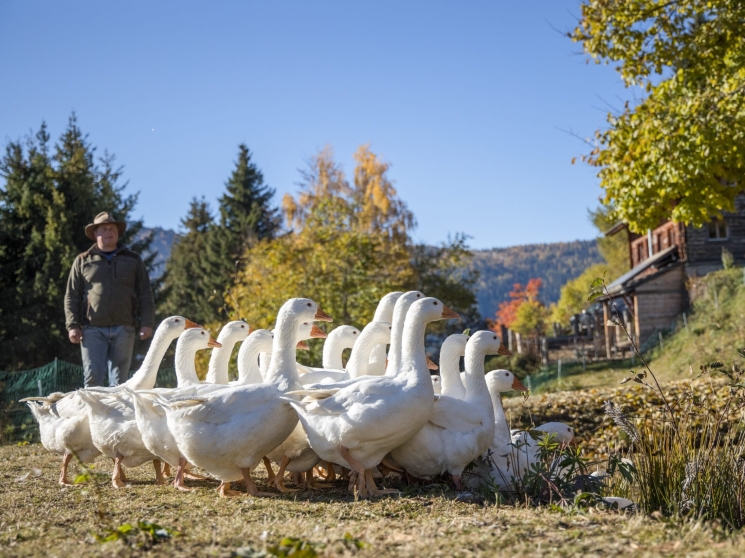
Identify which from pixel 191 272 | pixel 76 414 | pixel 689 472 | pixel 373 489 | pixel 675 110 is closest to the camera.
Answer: pixel 689 472

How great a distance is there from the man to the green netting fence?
3.82 m

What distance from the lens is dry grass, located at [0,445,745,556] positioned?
143 inches

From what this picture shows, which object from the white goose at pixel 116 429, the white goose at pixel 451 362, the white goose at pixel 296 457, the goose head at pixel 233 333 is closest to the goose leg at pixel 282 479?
the white goose at pixel 296 457

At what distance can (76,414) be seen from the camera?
6.83 meters

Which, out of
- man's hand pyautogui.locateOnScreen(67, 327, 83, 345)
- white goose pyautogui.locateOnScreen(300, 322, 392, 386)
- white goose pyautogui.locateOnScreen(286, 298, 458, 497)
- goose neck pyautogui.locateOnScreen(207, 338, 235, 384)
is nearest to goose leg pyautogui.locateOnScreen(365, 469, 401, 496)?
white goose pyautogui.locateOnScreen(286, 298, 458, 497)

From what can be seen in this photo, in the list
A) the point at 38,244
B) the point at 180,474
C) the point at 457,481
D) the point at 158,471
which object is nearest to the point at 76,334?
the point at 158,471

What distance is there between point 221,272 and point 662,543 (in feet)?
117

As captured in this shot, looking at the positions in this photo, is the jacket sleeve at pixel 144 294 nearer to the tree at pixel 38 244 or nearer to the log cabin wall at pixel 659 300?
A: the tree at pixel 38 244

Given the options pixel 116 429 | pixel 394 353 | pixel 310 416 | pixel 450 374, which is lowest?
pixel 116 429

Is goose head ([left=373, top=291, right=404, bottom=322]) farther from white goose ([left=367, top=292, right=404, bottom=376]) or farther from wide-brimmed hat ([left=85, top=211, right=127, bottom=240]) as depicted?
wide-brimmed hat ([left=85, top=211, right=127, bottom=240])

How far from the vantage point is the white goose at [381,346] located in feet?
23.5

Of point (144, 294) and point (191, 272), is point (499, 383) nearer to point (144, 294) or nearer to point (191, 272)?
point (144, 294)

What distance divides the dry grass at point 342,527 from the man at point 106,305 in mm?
3071

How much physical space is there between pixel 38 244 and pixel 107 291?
15.5 meters
